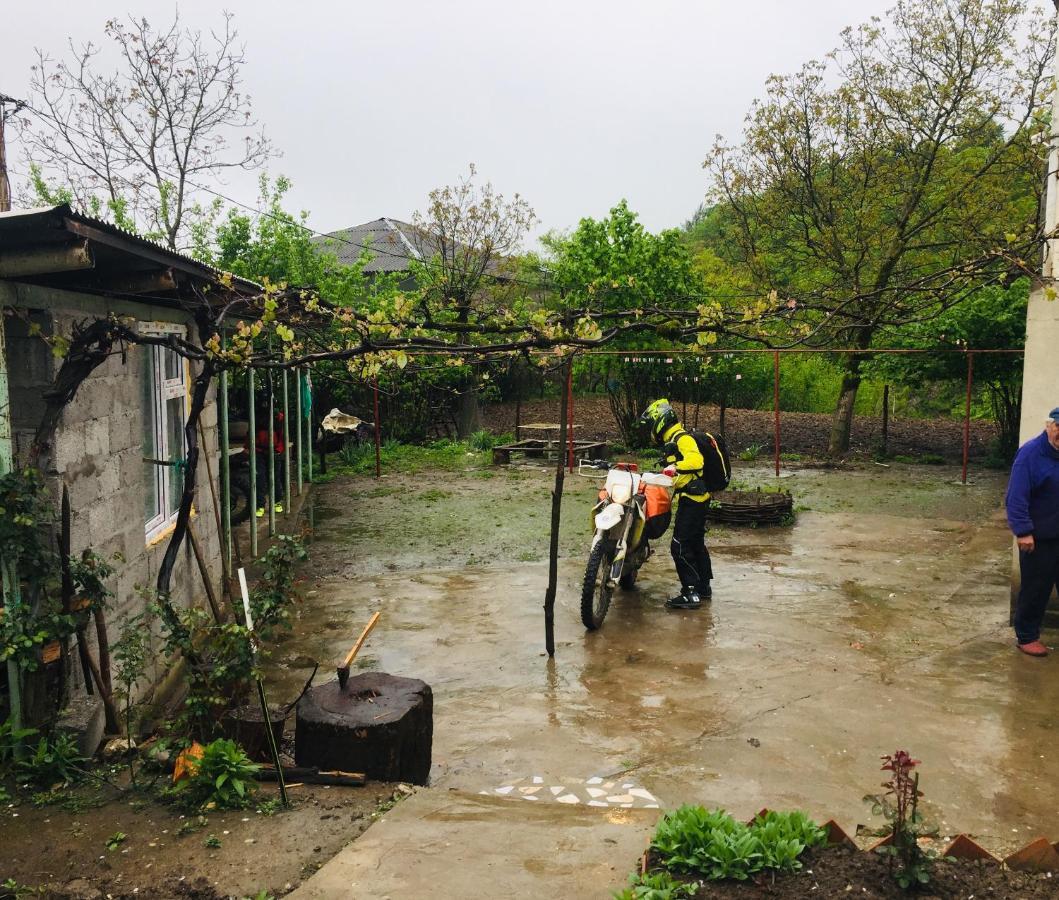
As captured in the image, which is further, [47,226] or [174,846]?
[47,226]

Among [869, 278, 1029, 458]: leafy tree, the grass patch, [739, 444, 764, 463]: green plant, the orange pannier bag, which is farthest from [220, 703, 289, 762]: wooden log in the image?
[739, 444, 764, 463]: green plant

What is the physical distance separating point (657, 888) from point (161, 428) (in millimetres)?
5150

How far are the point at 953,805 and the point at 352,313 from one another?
377 cm

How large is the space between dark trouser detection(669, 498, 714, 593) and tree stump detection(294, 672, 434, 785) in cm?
395

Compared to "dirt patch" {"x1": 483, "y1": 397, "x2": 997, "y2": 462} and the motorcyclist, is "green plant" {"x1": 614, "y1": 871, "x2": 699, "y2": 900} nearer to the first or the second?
the motorcyclist

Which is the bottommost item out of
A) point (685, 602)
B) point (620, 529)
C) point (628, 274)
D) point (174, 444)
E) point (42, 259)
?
point (685, 602)

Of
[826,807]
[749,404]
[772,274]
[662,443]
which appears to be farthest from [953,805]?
[749,404]

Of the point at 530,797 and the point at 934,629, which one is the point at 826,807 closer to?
the point at 530,797

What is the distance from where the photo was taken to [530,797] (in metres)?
4.61

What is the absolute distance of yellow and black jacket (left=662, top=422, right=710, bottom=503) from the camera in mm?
8094

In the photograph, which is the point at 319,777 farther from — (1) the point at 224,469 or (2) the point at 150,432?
(1) the point at 224,469

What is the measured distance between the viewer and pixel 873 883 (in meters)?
3.13

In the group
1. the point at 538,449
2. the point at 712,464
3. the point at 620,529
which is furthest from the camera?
the point at 538,449

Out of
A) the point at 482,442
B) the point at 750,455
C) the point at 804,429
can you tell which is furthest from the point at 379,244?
the point at 750,455
